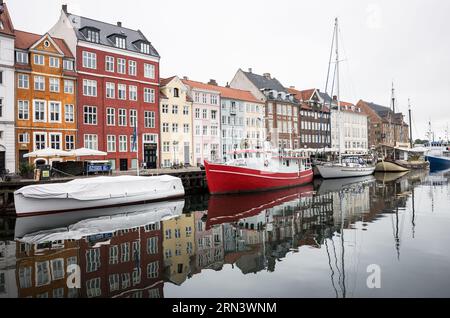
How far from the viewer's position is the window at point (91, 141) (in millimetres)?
41431

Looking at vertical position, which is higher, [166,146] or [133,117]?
[133,117]

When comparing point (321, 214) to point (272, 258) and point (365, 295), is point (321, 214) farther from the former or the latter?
point (365, 295)

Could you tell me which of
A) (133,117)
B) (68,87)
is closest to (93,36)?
(68,87)

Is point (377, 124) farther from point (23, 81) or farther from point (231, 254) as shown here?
point (231, 254)

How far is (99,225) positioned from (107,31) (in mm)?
34691

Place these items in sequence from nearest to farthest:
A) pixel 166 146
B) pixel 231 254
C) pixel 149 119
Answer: pixel 231 254
pixel 149 119
pixel 166 146

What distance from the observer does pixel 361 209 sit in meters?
23.4

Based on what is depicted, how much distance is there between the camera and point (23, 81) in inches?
1446

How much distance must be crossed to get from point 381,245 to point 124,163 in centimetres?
3549

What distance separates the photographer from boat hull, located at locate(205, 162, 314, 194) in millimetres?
30422

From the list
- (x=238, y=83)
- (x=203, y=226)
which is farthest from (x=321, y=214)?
(x=238, y=83)

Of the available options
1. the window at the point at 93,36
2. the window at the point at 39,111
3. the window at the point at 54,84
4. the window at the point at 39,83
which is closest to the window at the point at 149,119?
the window at the point at 93,36

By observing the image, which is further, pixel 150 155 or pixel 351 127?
pixel 351 127

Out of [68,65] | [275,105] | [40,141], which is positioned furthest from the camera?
[275,105]
